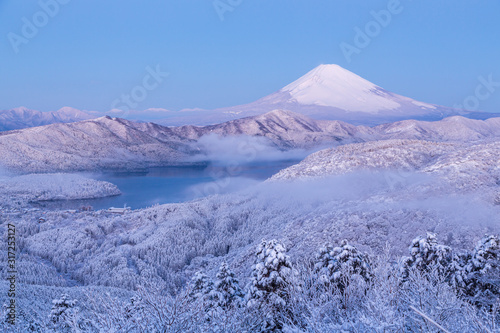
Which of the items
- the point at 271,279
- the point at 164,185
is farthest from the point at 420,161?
the point at 164,185

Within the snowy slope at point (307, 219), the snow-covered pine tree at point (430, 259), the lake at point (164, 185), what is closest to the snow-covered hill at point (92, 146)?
the lake at point (164, 185)

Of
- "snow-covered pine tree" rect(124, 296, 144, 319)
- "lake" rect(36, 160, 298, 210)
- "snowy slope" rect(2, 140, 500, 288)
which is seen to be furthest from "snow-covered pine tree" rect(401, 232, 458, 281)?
"lake" rect(36, 160, 298, 210)

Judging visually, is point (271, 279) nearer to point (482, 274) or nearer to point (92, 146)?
point (482, 274)

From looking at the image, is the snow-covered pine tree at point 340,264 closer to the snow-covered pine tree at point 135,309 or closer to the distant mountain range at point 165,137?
the snow-covered pine tree at point 135,309

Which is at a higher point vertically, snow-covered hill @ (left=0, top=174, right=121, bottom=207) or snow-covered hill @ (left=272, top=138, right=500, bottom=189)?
snow-covered hill @ (left=0, top=174, right=121, bottom=207)

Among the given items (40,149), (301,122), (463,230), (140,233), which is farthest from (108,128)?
(463,230)

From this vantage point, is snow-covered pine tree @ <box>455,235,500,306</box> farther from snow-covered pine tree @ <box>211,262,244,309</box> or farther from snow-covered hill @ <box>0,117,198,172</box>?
snow-covered hill @ <box>0,117,198,172</box>
